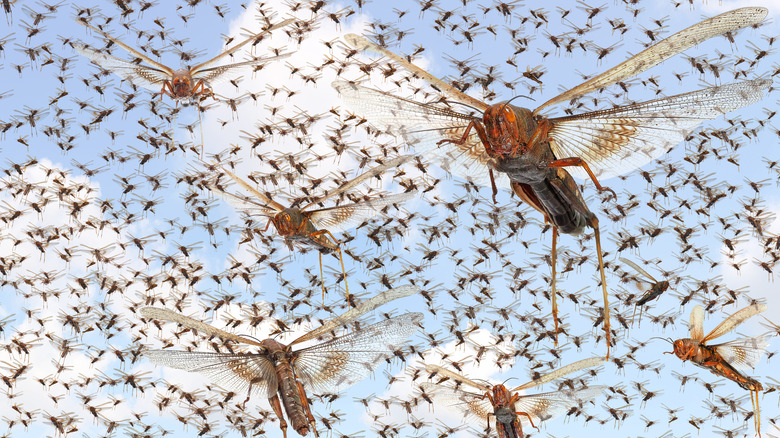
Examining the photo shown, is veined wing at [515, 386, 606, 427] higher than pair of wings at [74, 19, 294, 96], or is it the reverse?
pair of wings at [74, 19, 294, 96]

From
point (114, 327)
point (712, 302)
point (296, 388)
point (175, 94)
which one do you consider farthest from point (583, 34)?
point (114, 327)

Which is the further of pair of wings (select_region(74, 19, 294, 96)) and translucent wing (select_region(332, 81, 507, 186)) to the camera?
pair of wings (select_region(74, 19, 294, 96))

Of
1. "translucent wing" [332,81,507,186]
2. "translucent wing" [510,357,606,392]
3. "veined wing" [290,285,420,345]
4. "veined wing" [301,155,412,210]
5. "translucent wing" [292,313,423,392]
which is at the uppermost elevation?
"veined wing" [301,155,412,210]

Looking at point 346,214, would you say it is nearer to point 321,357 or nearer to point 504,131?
point 321,357

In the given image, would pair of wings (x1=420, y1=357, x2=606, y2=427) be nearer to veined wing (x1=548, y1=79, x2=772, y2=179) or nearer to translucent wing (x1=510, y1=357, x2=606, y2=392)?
translucent wing (x1=510, y1=357, x2=606, y2=392)

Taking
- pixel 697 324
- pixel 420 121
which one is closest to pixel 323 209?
pixel 420 121

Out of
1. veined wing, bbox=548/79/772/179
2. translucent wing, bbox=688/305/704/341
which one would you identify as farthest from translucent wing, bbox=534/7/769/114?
translucent wing, bbox=688/305/704/341
